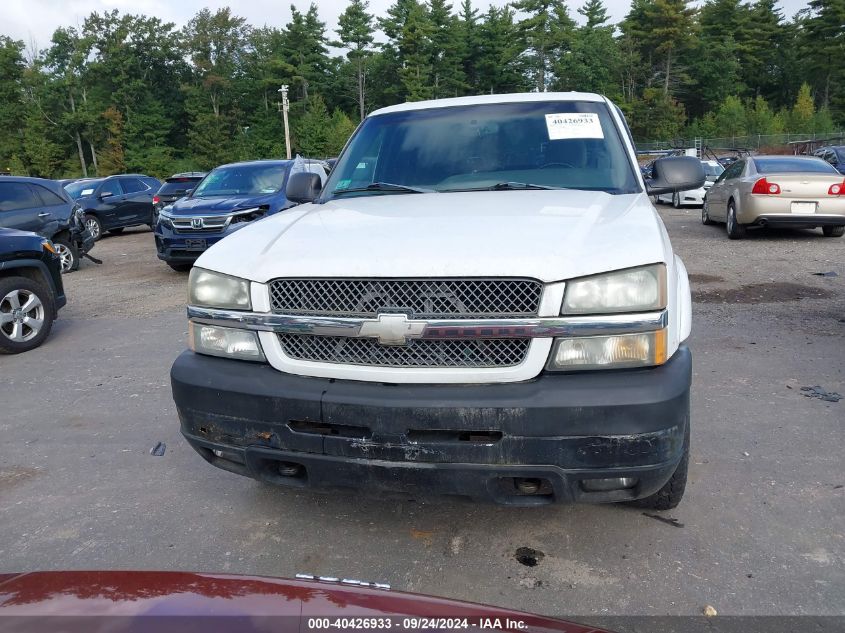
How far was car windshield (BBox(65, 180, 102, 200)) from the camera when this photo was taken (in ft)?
60.5

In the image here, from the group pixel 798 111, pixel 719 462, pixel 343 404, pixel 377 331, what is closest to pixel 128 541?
pixel 343 404

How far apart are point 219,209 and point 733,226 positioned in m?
8.86

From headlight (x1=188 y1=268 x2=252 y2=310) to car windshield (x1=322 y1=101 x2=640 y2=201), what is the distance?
1.25 metres

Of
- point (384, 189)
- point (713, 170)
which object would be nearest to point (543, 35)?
point (713, 170)

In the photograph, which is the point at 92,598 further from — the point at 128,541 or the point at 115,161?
the point at 115,161

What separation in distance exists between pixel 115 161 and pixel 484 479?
77.6 meters

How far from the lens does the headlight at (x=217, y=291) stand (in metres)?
2.90

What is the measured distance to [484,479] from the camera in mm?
2551

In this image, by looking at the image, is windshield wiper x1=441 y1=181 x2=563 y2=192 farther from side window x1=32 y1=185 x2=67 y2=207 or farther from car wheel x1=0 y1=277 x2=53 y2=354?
side window x1=32 y1=185 x2=67 y2=207

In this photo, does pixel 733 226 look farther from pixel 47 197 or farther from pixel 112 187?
pixel 112 187

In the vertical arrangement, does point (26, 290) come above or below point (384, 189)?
below

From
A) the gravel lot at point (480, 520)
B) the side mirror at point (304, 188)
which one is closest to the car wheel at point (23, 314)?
the gravel lot at point (480, 520)

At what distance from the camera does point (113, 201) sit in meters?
18.7

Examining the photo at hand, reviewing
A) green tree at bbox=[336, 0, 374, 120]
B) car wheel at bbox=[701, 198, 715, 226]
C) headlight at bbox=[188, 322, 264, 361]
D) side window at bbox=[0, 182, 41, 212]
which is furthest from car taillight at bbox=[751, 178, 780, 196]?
green tree at bbox=[336, 0, 374, 120]
